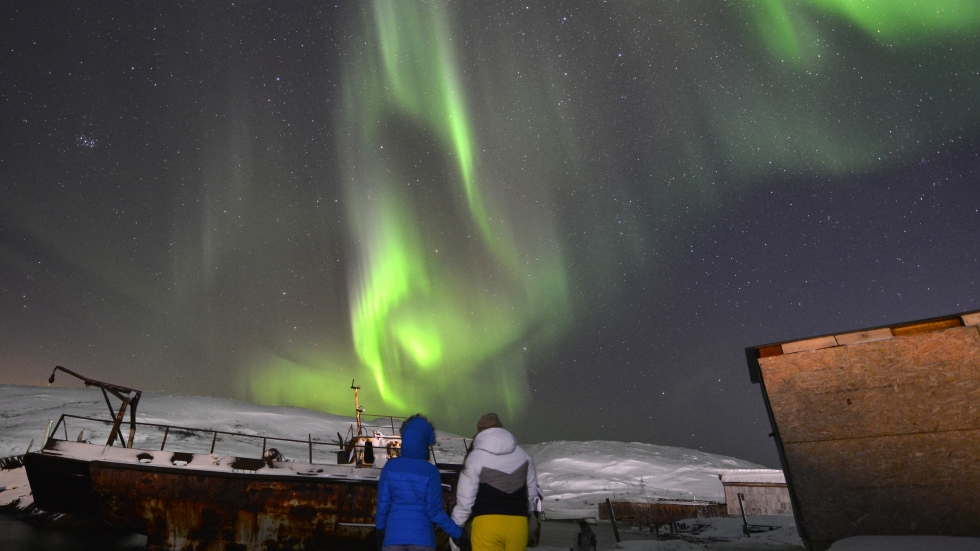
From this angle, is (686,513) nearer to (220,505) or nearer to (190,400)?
(220,505)

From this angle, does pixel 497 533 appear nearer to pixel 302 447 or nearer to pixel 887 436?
pixel 887 436

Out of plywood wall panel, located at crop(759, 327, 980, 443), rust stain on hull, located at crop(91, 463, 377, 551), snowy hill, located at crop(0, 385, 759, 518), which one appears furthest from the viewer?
snowy hill, located at crop(0, 385, 759, 518)

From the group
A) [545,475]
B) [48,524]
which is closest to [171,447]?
[48,524]

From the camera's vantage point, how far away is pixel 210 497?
1459 cm

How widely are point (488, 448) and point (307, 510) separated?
13234 mm

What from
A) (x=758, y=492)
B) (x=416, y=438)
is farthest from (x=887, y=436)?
(x=758, y=492)

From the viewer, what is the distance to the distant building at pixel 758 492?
30513 mm

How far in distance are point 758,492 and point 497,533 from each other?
33.1 meters

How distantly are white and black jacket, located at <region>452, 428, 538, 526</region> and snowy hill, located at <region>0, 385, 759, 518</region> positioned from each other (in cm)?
4432

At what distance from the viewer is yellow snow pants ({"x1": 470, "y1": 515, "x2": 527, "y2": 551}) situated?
4.03m

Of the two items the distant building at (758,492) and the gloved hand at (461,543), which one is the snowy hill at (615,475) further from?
the gloved hand at (461,543)

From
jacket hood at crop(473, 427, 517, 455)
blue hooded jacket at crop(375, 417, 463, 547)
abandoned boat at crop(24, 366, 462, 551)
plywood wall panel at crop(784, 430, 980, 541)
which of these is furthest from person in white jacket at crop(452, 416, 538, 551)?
abandoned boat at crop(24, 366, 462, 551)

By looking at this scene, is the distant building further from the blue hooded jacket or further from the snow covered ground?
the blue hooded jacket

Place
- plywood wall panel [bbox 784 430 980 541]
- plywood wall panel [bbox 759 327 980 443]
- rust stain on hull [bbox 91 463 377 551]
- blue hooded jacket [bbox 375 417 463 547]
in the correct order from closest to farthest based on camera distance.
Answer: blue hooded jacket [bbox 375 417 463 547] < plywood wall panel [bbox 784 430 980 541] < plywood wall panel [bbox 759 327 980 443] < rust stain on hull [bbox 91 463 377 551]
